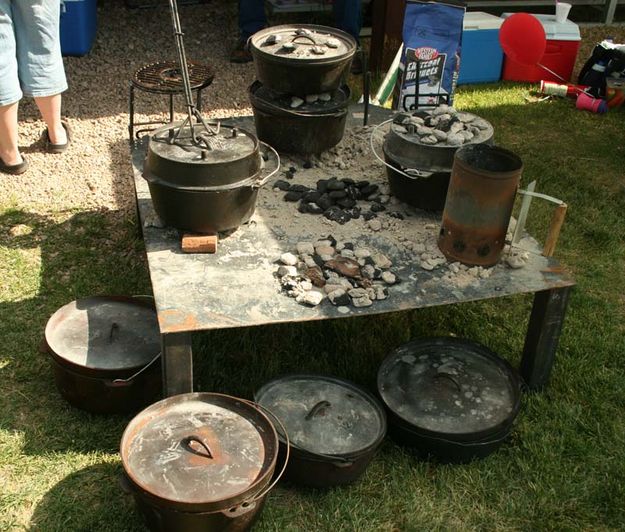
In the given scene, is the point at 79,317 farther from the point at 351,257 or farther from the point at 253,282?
the point at 351,257

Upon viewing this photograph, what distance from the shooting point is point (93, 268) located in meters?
4.80

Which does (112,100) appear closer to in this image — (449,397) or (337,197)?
(337,197)

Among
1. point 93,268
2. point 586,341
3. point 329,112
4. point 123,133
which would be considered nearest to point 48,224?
point 93,268

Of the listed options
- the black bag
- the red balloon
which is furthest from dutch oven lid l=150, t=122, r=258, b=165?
the black bag

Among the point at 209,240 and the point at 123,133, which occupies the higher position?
the point at 209,240

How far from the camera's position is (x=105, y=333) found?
12.7ft

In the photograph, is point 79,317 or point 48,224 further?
point 48,224

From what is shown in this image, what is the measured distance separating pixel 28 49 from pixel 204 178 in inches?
88.8

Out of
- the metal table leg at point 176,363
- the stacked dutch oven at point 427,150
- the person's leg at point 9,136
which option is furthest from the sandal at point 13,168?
the metal table leg at point 176,363

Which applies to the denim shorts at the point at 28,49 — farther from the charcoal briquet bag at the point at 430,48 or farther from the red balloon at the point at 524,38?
the red balloon at the point at 524,38

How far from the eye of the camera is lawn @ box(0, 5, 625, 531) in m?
3.38

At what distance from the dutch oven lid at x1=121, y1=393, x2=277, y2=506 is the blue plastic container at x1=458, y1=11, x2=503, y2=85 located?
5039 millimetres

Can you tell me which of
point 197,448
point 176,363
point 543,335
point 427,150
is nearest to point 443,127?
point 427,150

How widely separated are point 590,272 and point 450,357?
1467mm
